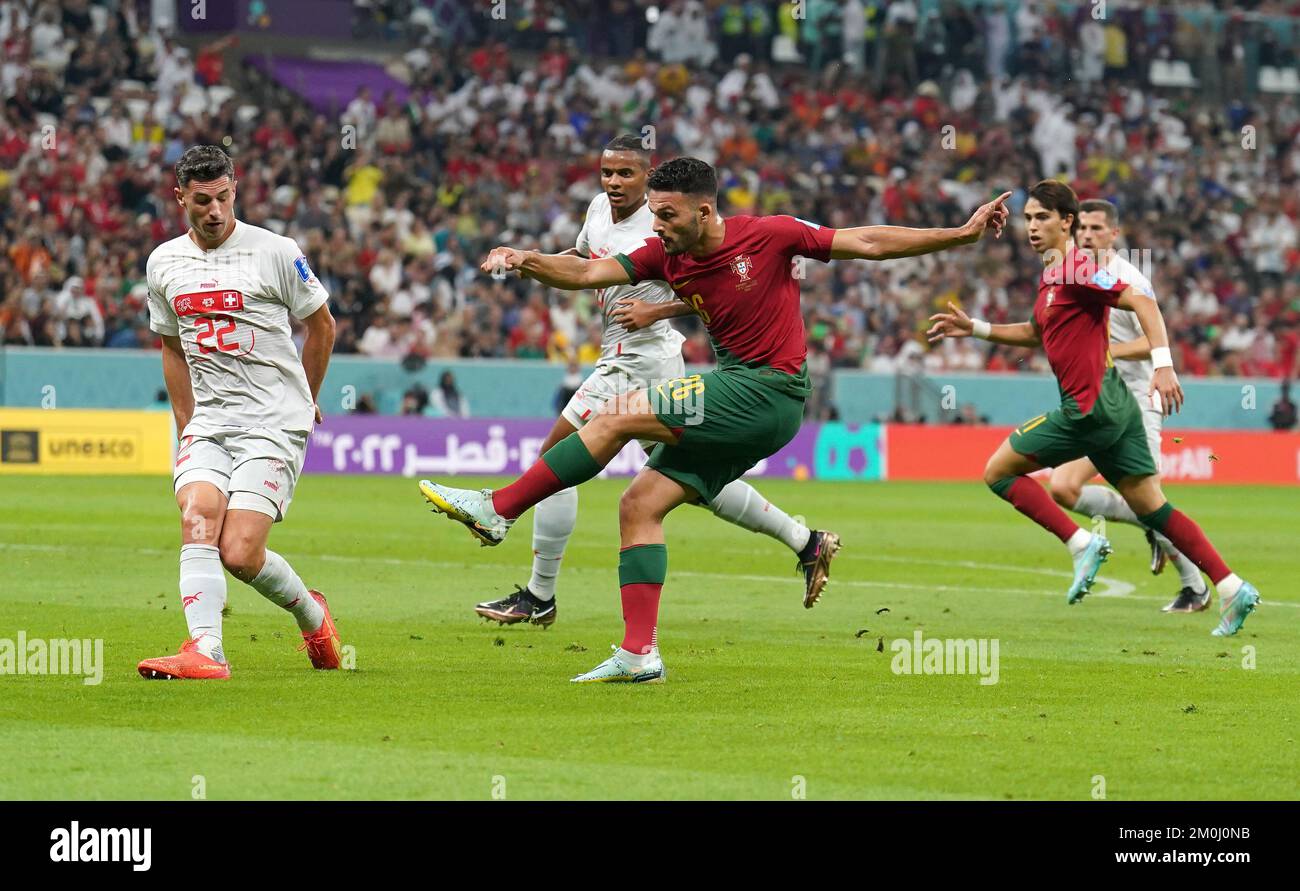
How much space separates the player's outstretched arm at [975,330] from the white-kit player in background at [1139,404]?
62 centimetres

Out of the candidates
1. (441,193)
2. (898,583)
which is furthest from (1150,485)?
(441,193)

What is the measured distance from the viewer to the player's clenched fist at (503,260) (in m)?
7.79

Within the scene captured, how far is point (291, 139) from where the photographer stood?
98.4 feet

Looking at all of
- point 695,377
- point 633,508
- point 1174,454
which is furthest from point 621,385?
point 1174,454

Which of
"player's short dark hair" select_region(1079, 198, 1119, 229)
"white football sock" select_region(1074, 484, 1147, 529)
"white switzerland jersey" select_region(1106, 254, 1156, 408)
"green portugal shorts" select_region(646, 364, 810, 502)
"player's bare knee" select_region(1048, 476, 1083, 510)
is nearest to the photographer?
"green portugal shorts" select_region(646, 364, 810, 502)

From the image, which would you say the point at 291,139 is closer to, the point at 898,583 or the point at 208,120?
the point at 208,120

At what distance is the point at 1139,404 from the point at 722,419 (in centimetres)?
485

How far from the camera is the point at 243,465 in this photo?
322 inches

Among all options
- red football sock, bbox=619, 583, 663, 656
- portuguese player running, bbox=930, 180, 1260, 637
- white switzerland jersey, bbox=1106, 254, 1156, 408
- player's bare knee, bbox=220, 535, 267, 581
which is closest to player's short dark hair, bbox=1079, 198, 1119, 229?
white switzerland jersey, bbox=1106, 254, 1156, 408

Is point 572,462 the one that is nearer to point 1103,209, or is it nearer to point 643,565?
point 643,565

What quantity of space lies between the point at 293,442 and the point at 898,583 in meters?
6.22

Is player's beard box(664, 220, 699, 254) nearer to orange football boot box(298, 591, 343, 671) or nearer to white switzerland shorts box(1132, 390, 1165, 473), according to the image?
orange football boot box(298, 591, 343, 671)

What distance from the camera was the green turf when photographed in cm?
602

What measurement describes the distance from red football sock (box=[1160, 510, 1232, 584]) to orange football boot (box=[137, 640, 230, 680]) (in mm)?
5391
